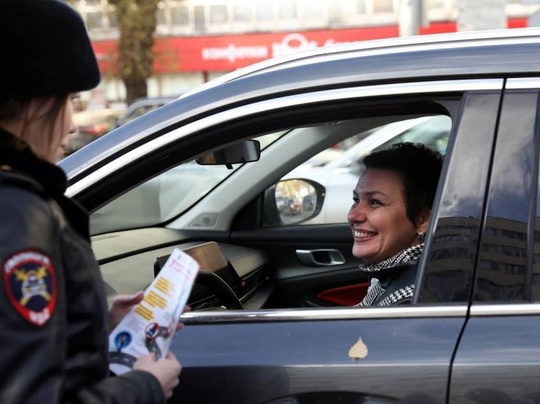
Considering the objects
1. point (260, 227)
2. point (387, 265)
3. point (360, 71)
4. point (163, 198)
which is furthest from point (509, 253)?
point (163, 198)

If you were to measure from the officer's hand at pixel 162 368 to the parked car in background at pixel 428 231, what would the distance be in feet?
0.95

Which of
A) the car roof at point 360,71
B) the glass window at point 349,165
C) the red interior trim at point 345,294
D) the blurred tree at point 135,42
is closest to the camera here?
the car roof at point 360,71

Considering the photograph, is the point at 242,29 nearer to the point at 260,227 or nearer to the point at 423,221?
the point at 260,227

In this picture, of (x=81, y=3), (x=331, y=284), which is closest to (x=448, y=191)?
(x=331, y=284)

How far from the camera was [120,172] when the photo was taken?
2188 mm

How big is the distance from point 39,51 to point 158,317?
0.54m

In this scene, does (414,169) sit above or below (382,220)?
above

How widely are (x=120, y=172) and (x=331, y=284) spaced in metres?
1.72

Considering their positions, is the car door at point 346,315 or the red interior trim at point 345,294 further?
the red interior trim at point 345,294

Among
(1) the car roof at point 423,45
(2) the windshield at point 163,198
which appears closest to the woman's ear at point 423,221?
(1) the car roof at point 423,45

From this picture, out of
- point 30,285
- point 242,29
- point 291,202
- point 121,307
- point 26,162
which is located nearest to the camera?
point 30,285

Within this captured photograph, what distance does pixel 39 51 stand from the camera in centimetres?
148

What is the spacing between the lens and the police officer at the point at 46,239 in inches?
54.2

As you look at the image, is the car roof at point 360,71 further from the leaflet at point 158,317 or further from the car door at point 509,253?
the leaflet at point 158,317
